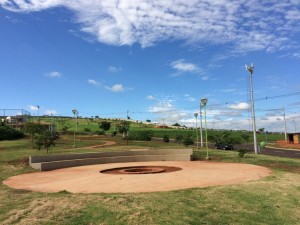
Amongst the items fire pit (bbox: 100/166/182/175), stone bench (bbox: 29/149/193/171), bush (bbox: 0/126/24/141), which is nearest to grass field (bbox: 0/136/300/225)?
fire pit (bbox: 100/166/182/175)

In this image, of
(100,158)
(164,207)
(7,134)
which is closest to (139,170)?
(100,158)

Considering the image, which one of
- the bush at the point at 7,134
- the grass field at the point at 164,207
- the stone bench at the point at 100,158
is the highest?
the bush at the point at 7,134

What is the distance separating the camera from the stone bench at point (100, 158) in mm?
23469

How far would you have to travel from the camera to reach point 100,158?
90.3 ft

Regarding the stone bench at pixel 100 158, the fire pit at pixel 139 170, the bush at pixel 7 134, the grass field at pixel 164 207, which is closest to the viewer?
the grass field at pixel 164 207

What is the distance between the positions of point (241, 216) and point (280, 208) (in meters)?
1.79

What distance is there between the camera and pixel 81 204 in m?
10.2

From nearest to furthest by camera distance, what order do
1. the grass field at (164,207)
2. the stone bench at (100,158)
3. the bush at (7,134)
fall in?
the grass field at (164,207) → the stone bench at (100,158) → the bush at (7,134)

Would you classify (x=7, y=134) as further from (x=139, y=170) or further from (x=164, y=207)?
(x=164, y=207)

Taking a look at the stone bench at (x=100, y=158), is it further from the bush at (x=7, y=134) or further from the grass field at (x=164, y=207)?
the bush at (x=7, y=134)

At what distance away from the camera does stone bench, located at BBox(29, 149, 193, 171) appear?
77.0ft

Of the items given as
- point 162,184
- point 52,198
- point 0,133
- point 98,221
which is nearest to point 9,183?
point 52,198

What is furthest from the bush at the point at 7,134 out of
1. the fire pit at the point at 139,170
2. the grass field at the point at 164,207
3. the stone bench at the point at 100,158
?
the grass field at the point at 164,207

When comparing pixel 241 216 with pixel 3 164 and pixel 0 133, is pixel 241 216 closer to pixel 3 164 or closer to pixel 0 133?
pixel 3 164
